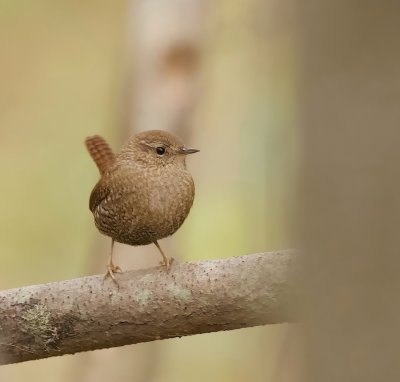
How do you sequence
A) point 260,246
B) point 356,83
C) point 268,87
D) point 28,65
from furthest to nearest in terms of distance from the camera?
point 28,65
point 268,87
point 260,246
point 356,83

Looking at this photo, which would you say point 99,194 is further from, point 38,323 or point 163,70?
point 163,70

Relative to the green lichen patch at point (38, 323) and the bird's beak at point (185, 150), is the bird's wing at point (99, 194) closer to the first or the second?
the bird's beak at point (185, 150)

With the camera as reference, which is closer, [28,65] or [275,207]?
[275,207]

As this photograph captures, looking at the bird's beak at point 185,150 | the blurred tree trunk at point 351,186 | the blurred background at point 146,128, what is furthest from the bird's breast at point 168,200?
the blurred tree trunk at point 351,186

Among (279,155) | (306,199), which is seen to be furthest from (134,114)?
(306,199)

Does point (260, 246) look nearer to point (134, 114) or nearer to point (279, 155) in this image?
point (279, 155)

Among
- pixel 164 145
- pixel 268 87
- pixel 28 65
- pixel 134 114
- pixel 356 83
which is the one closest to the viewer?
pixel 356 83
